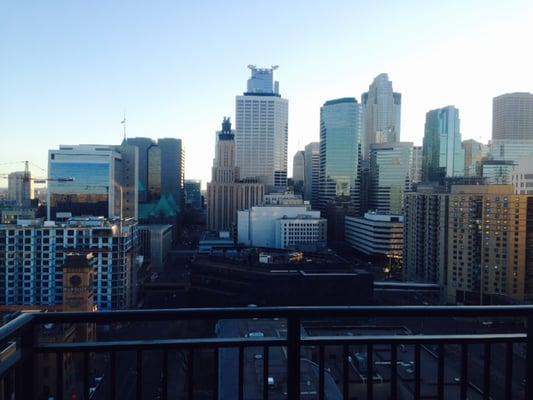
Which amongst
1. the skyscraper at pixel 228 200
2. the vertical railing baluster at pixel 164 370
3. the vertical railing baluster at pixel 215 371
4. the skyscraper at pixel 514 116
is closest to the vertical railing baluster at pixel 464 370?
the vertical railing baluster at pixel 215 371

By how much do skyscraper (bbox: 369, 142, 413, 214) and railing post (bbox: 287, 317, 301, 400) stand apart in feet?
112

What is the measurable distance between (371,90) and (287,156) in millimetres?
16325

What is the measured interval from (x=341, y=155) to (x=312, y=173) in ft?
28.3

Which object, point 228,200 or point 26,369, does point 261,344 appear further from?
point 228,200

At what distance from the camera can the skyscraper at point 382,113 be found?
57.9 metres

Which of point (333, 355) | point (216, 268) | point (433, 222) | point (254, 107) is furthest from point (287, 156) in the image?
point (333, 355)

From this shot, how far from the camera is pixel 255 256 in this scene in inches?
651

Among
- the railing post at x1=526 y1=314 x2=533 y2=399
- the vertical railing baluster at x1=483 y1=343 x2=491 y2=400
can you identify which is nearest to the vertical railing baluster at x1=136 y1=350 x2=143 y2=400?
the vertical railing baluster at x1=483 y1=343 x2=491 y2=400

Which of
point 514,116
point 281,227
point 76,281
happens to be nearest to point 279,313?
point 76,281

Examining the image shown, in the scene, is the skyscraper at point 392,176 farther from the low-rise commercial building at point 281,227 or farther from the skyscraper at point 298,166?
the skyscraper at point 298,166

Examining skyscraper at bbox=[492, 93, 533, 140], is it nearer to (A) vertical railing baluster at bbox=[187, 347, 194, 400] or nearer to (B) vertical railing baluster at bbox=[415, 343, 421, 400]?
(B) vertical railing baluster at bbox=[415, 343, 421, 400]

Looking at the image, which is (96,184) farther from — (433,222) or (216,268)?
(433,222)

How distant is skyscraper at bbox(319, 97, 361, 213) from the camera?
37.7 m

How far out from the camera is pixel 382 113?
57938mm
